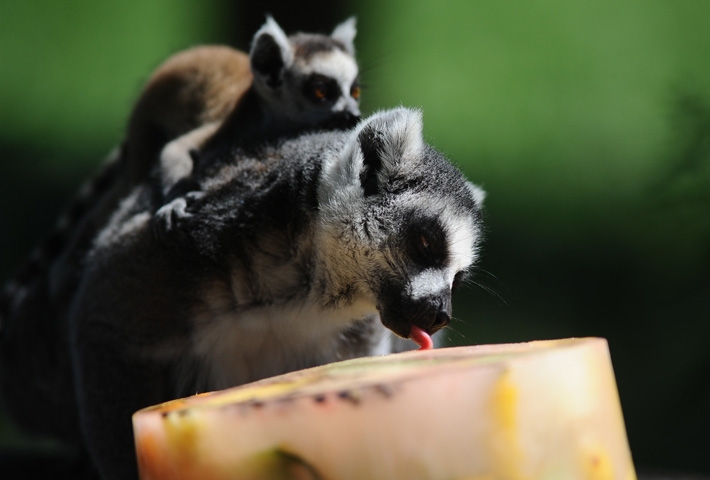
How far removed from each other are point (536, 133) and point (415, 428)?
3175 millimetres

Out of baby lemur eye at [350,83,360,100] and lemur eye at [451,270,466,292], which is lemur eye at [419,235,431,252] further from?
baby lemur eye at [350,83,360,100]

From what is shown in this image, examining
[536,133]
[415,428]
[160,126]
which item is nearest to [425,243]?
[415,428]

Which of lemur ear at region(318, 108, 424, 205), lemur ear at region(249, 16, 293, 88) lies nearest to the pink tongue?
lemur ear at region(318, 108, 424, 205)

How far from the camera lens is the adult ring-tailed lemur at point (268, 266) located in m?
1.71

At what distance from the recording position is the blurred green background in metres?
2.77

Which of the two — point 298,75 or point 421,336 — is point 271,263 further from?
point 298,75

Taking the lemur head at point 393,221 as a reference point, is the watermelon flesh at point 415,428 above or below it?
below

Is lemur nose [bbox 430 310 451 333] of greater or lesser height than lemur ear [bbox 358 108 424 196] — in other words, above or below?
below

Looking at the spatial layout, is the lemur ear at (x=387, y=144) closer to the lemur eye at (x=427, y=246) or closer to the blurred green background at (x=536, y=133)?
the lemur eye at (x=427, y=246)

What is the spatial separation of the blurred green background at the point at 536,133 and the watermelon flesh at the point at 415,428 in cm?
137

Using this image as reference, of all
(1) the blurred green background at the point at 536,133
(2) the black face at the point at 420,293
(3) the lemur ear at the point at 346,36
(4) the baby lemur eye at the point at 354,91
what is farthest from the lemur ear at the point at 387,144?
(3) the lemur ear at the point at 346,36

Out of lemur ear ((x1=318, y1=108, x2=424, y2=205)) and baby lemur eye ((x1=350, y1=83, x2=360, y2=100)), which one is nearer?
lemur ear ((x1=318, y1=108, x2=424, y2=205))

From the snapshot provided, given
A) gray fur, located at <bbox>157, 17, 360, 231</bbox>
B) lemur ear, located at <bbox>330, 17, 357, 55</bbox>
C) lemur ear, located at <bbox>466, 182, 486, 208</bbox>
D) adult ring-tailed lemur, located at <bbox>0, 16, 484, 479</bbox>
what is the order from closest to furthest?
adult ring-tailed lemur, located at <bbox>0, 16, 484, 479</bbox> < lemur ear, located at <bbox>466, 182, 486, 208</bbox> < gray fur, located at <bbox>157, 17, 360, 231</bbox> < lemur ear, located at <bbox>330, 17, 357, 55</bbox>

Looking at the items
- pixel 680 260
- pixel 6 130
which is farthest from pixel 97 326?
pixel 6 130
